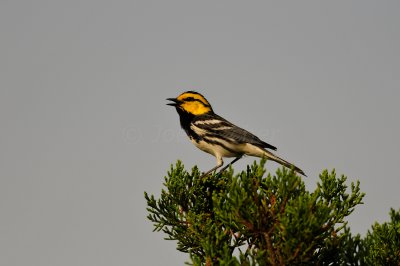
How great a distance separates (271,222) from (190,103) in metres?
7.42

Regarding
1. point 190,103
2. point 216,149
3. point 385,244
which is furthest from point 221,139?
point 385,244

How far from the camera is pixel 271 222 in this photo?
6.93 m

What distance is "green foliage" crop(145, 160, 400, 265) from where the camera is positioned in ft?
21.2

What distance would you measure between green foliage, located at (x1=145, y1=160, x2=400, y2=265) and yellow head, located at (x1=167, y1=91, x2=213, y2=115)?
5383 millimetres

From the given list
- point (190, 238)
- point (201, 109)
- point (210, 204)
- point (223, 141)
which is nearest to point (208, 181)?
point (210, 204)

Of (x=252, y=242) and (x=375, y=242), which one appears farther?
(x=375, y=242)

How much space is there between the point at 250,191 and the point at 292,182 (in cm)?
54

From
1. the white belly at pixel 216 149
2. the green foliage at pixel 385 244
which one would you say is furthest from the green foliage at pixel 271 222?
the white belly at pixel 216 149

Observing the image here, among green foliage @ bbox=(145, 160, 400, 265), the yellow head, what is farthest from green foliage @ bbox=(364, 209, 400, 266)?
the yellow head

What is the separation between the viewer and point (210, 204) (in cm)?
888

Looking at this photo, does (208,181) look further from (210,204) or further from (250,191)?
(250,191)


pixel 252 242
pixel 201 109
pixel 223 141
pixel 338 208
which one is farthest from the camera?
pixel 201 109

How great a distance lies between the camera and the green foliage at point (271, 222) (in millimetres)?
6453

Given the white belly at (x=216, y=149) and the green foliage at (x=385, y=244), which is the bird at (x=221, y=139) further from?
the green foliage at (x=385, y=244)
